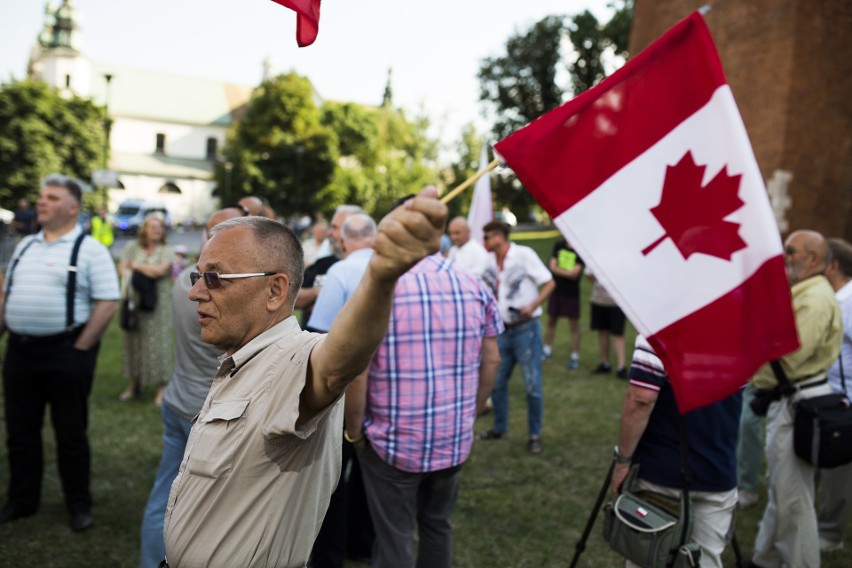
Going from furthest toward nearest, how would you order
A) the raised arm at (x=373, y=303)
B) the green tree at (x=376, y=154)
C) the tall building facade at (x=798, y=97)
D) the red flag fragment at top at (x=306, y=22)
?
1. the green tree at (x=376, y=154)
2. the tall building facade at (x=798, y=97)
3. the red flag fragment at top at (x=306, y=22)
4. the raised arm at (x=373, y=303)

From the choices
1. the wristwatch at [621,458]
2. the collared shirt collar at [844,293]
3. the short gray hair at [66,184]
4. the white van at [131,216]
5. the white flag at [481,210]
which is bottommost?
the wristwatch at [621,458]

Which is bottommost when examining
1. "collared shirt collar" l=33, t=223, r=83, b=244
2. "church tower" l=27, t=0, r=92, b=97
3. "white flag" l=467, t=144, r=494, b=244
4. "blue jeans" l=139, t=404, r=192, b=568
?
"blue jeans" l=139, t=404, r=192, b=568

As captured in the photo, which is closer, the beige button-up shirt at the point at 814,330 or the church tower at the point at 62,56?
the beige button-up shirt at the point at 814,330

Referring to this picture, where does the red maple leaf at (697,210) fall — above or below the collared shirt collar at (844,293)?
above

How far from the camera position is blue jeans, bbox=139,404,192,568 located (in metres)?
3.60

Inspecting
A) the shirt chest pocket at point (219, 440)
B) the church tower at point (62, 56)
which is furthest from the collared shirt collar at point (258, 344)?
the church tower at point (62, 56)

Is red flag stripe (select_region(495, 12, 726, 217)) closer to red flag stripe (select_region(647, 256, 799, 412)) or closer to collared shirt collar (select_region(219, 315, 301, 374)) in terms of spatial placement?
red flag stripe (select_region(647, 256, 799, 412))

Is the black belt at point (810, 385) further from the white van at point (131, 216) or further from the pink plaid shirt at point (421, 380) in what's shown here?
the white van at point (131, 216)

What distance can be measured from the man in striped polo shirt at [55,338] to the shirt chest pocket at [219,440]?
3.11 m

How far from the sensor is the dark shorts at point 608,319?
31.2ft

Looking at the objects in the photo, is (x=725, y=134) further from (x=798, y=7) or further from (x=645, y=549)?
(x=798, y=7)

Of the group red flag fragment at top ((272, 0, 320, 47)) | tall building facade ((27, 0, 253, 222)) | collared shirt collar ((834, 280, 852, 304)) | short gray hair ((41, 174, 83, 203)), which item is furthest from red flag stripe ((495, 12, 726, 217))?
tall building facade ((27, 0, 253, 222))

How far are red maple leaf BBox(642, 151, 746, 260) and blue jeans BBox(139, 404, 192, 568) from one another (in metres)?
2.45

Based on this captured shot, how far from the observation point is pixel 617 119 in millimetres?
2822
